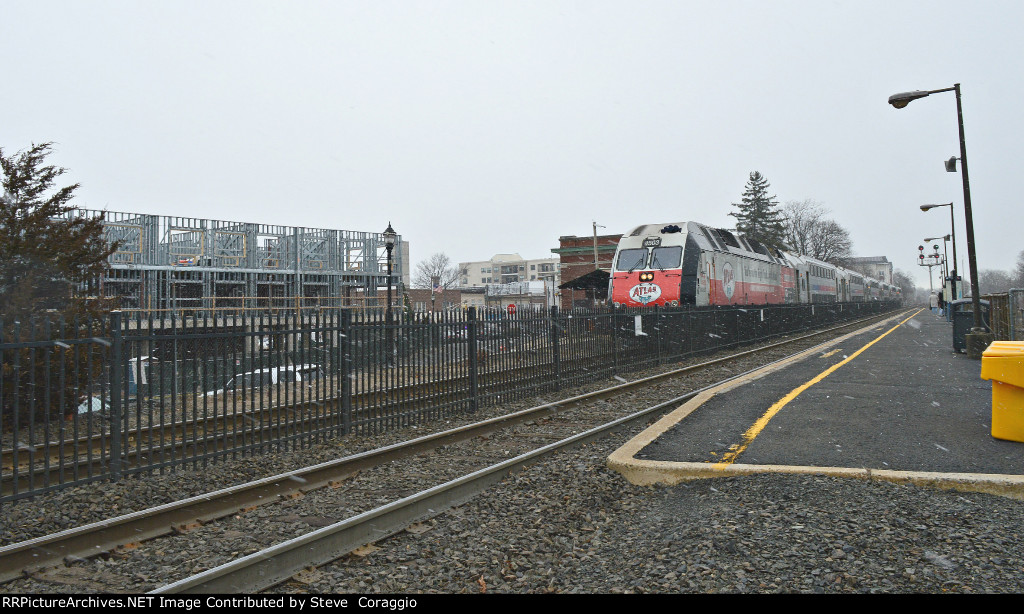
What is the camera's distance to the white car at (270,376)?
7.53 m

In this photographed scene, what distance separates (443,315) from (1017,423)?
7517mm

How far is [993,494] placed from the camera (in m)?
5.09

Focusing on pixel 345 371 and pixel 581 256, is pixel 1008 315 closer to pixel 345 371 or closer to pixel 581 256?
pixel 345 371

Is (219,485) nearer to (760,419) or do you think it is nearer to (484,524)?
(484,524)

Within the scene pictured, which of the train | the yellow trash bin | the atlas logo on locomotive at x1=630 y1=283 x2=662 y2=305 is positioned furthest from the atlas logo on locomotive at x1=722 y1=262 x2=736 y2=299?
the yellow trash bin

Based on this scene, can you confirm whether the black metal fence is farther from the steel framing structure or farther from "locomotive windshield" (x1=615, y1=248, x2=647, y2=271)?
the steel framing structure

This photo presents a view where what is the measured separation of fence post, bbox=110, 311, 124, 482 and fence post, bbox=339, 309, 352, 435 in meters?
2.84

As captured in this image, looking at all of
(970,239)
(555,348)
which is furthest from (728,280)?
(555,348)

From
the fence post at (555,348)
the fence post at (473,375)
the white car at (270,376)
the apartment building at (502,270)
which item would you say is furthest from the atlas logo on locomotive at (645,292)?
the apartment building at (502,270)

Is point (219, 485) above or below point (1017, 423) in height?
below

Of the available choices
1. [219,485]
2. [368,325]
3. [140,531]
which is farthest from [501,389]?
[140,531]

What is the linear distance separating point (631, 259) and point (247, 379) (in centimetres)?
1543

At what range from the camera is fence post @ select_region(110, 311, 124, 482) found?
6141mm

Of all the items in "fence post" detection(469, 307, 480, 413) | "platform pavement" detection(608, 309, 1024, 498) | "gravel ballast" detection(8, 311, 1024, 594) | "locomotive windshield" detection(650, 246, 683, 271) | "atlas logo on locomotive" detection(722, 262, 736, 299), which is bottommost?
"gravel ballast" detection(8, 311, 1024, 594)
